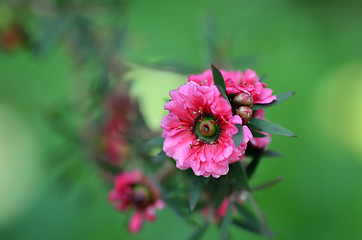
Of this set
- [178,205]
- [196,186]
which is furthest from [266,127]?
[178,205]

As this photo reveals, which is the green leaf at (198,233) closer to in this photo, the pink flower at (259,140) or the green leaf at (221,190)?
the green leaf at (221,190)

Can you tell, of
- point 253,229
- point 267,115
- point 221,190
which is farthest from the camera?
point 267,115

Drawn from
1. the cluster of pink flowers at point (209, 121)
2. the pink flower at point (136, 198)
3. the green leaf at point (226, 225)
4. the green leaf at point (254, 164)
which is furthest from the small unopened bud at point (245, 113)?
the pink flower at point (136, 198)

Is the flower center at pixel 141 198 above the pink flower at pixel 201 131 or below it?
below

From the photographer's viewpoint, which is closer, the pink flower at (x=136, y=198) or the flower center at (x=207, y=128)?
the flower center at (x=207, y=128)

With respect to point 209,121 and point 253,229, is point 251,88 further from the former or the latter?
point 253,229

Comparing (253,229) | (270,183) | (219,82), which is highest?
(219,82)

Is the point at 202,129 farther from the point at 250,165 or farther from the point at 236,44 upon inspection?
the point at 236,44

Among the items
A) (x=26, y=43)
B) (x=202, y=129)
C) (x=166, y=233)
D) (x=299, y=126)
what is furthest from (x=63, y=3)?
(x=299, y=126)

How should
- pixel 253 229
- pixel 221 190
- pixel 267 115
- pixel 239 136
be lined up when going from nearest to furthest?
pixel 239 136 < pixel 221 190 < pixel 253 229 < pixel 267 115
